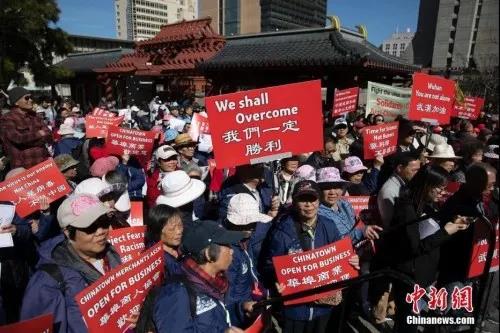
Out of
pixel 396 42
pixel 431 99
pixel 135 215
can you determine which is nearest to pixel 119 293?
pixel 135 215

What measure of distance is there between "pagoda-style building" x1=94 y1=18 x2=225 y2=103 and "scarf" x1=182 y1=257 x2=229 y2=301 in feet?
43.1

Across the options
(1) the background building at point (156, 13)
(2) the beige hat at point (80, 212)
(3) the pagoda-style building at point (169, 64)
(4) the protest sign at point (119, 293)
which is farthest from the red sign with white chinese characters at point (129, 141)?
(1) the background building at point (156, 13)

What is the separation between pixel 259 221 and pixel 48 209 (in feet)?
6.82

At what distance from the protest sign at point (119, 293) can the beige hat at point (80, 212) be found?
35 centimetres

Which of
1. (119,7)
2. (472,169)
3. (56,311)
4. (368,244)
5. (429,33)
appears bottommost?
(368,244)

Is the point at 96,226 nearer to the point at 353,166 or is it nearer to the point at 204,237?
the point at 204,237

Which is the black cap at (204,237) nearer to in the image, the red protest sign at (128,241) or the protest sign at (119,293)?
the protest sign at (119,293)

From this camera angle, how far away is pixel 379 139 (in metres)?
4.80

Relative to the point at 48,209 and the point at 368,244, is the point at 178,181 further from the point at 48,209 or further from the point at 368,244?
the point at 368,244

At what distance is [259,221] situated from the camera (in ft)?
9.52

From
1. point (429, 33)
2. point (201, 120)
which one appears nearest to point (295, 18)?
point (429, 33)

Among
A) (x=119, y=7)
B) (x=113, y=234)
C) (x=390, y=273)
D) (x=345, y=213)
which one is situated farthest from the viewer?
(x=119, y=7)

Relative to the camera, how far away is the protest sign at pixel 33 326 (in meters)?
1.62

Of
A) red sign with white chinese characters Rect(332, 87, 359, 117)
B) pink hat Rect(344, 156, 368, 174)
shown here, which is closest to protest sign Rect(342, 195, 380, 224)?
pink hat Rect(344, 156, 368, 174)
